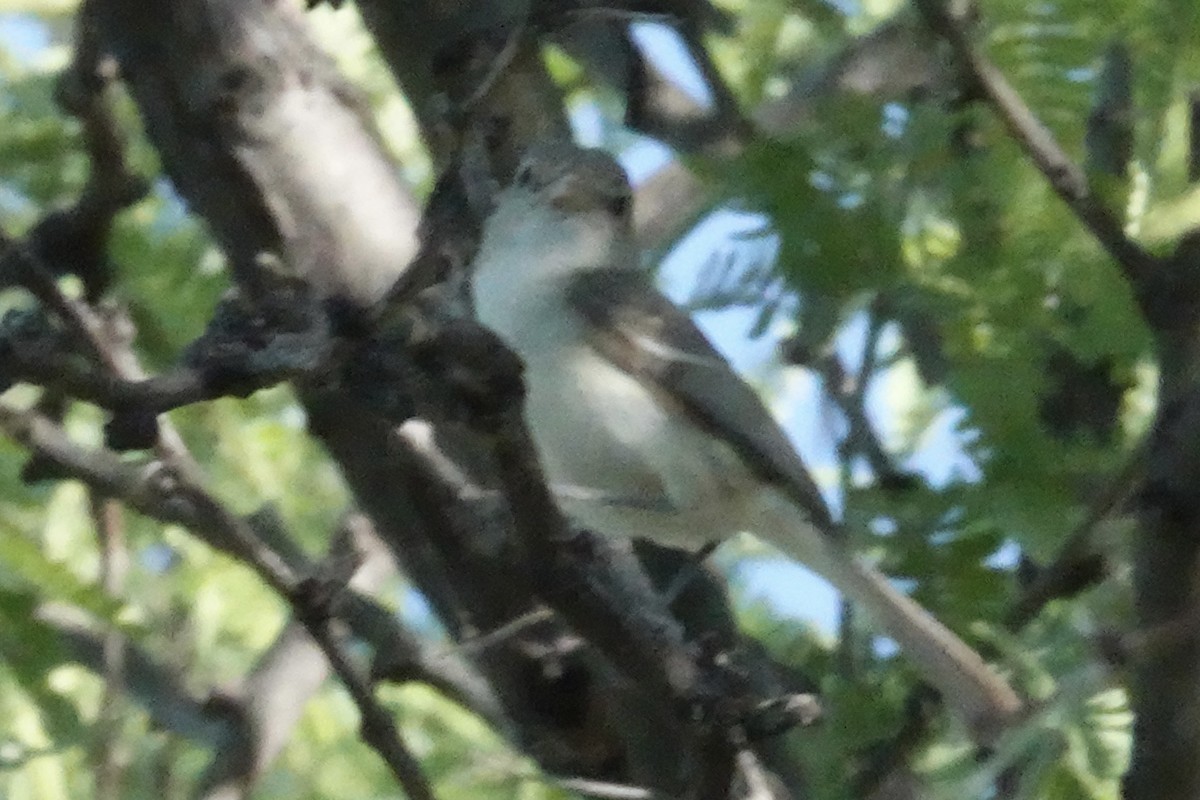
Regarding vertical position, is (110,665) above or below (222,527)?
below

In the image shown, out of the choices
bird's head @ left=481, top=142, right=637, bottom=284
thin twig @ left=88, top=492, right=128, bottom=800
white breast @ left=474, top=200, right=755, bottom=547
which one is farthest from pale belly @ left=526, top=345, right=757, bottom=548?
thin twig @ left=88, top=492, right=128, bottom=800

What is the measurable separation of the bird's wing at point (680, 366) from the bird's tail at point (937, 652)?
0.17 metres

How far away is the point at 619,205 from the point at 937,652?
31.5 inches

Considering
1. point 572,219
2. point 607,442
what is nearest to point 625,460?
point 607,442

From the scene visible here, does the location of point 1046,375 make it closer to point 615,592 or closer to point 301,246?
point 615,592

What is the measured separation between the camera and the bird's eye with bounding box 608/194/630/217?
1.90m

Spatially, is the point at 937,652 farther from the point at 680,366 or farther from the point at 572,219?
the point at 572,219

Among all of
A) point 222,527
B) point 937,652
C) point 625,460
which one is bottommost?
point 937,652

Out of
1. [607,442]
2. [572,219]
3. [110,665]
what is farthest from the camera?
[572,219]

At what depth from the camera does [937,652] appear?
1.26 meters

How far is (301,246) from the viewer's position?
1524 millimetres

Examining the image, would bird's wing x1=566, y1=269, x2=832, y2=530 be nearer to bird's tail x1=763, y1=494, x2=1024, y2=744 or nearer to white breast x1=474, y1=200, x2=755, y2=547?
white breast x1=474, y1=200, x2=755, y2=547

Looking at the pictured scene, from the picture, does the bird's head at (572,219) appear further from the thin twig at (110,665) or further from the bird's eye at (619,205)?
the thin twig at (110,665)

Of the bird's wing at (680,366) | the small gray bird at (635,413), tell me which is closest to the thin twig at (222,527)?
the small gray bird at (635,413)
